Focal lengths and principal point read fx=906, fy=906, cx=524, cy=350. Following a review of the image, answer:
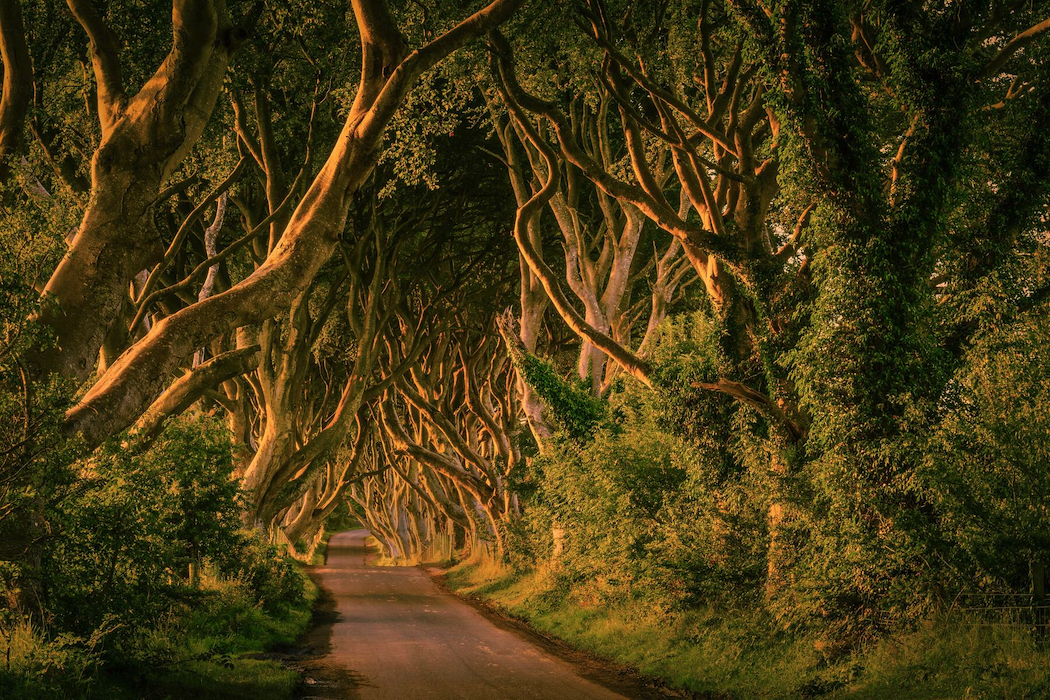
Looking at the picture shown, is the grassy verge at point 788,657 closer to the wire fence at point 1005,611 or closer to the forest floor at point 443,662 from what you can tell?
the wire fence at point 1005,611

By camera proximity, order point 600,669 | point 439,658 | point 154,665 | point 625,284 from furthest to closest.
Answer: point 625,284, point 439,658, point 600,669, point 154,665

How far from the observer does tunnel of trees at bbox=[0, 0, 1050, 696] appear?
27.9ft

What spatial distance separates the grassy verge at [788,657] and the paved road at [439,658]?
1079mm

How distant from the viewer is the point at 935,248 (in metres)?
10.9

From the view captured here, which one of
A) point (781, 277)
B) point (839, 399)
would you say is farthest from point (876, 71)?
point (839, 399)

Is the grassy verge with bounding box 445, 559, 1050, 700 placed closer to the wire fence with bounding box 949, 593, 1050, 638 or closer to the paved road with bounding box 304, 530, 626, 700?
the wire fence with bounding box 949, 593, 1050, 638

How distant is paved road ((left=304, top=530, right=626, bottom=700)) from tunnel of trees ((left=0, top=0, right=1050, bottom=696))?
7.00ft

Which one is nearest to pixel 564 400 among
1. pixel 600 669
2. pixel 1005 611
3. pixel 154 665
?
pixel 600 669

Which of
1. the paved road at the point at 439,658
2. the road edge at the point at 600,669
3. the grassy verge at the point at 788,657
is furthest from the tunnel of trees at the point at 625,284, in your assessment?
the paved road at the point at 439,658

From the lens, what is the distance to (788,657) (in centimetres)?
1056

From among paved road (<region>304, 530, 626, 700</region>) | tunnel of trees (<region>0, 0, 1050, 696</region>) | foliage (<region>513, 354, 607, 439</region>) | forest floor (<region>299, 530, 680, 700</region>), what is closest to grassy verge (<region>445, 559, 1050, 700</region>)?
tunnel of trees (<region>0, 0, 1050, 696</region>)

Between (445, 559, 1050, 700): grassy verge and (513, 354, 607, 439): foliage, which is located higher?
(513, 354, 607, 439): foliage

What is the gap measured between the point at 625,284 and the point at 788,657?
11.5 meters

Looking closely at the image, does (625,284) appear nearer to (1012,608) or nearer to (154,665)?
(1012,608)
